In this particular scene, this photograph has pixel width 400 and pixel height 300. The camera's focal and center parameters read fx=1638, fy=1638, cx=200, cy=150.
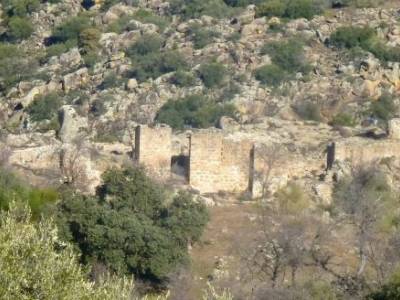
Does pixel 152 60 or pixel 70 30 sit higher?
pixel 70 30

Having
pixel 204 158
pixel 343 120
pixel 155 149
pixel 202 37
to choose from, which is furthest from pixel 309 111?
pixel 202 37

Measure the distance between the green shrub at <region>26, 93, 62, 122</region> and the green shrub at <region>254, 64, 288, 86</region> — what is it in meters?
5.75

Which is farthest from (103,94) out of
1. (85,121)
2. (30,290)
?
(30,290)

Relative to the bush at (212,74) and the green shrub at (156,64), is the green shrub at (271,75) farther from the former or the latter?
the green shrub at (156,64)

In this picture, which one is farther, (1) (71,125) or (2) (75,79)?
(2) (75,79)

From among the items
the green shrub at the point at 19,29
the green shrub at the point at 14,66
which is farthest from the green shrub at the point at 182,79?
the green shrub at the point at 19,29

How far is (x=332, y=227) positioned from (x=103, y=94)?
14386 mm

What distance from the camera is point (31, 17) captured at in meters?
56.8

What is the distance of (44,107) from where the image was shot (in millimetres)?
45281

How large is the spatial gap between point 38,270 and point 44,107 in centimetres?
2795

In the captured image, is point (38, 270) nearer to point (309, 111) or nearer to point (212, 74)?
point (309, 111)

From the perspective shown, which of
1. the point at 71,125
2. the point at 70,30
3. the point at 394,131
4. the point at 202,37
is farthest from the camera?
the point at 70,30

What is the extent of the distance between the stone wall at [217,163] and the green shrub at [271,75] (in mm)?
11308

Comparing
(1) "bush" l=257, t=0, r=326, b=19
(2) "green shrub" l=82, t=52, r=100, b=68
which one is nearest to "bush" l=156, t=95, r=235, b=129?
(2) "green shrub" l=82, t=52, r=100, b=68
